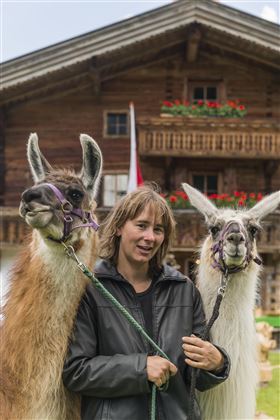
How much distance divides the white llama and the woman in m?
0.41

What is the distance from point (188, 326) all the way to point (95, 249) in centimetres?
68

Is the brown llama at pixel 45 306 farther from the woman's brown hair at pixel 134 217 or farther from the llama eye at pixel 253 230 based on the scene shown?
the llama eye at pixel 253 230

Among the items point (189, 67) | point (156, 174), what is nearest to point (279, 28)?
point (189, 67)

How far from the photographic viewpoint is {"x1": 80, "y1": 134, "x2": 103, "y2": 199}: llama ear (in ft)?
9.00

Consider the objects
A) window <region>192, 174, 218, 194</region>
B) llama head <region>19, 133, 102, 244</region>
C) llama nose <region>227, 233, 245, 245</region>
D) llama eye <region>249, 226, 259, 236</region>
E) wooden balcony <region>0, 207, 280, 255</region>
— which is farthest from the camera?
window <region>192, 174, 218, 194</region>

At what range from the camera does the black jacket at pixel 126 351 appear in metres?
2.33

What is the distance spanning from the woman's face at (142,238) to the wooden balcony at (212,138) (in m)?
A: 11.3

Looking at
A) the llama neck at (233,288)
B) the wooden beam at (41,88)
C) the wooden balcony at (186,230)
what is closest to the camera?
the llama neck at (233,288)

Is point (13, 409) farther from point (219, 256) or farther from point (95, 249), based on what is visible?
point (219, 256)

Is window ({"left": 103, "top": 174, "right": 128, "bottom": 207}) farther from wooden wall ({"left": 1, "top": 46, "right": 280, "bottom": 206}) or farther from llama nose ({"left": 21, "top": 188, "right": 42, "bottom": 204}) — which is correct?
llama nose ({"left": 21, "top": 188, "right": 42, "bottom": 204})

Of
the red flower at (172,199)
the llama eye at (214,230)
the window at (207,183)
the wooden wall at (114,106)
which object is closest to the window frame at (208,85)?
the wooden wall at (114,106)

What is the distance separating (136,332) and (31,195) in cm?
90

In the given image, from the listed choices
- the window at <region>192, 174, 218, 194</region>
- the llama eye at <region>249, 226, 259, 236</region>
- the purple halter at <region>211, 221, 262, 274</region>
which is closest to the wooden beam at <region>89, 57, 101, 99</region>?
the window at <region>192, 174, 218, 194</region>

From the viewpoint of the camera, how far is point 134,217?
2678 mm
